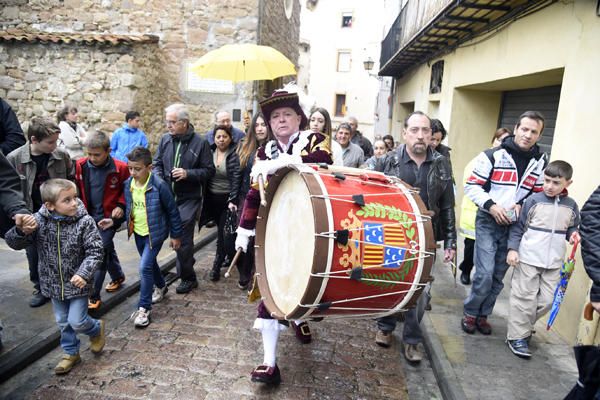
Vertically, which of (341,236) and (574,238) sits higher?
(341,236)

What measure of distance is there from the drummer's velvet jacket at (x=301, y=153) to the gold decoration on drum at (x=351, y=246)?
865mm

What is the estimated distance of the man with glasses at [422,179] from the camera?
333cm

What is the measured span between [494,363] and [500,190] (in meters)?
1.47

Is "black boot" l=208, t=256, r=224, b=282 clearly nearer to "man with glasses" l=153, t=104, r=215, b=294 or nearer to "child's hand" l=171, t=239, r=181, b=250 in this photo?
"man with glasses" l=153, t=104, r=215, b=294

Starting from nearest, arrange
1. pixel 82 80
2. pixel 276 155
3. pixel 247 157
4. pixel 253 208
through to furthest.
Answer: pixel 276 155 < pixel 253 208 < pixel 247 157 < pixel 82 80

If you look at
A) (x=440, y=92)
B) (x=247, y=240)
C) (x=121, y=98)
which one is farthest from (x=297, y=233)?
(x=440, y=92)

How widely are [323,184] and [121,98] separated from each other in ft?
23.7

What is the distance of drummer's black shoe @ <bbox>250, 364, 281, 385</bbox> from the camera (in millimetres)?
2977

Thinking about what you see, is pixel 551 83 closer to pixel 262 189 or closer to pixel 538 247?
pixel 538 247

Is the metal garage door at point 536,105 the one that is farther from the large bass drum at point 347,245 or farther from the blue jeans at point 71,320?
the blue jeans at point 71,320

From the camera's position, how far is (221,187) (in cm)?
514

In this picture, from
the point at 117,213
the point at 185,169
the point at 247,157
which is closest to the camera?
the point at 117,213

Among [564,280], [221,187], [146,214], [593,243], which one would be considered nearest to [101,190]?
[146,214]

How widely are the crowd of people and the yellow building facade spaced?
1.48 ft
